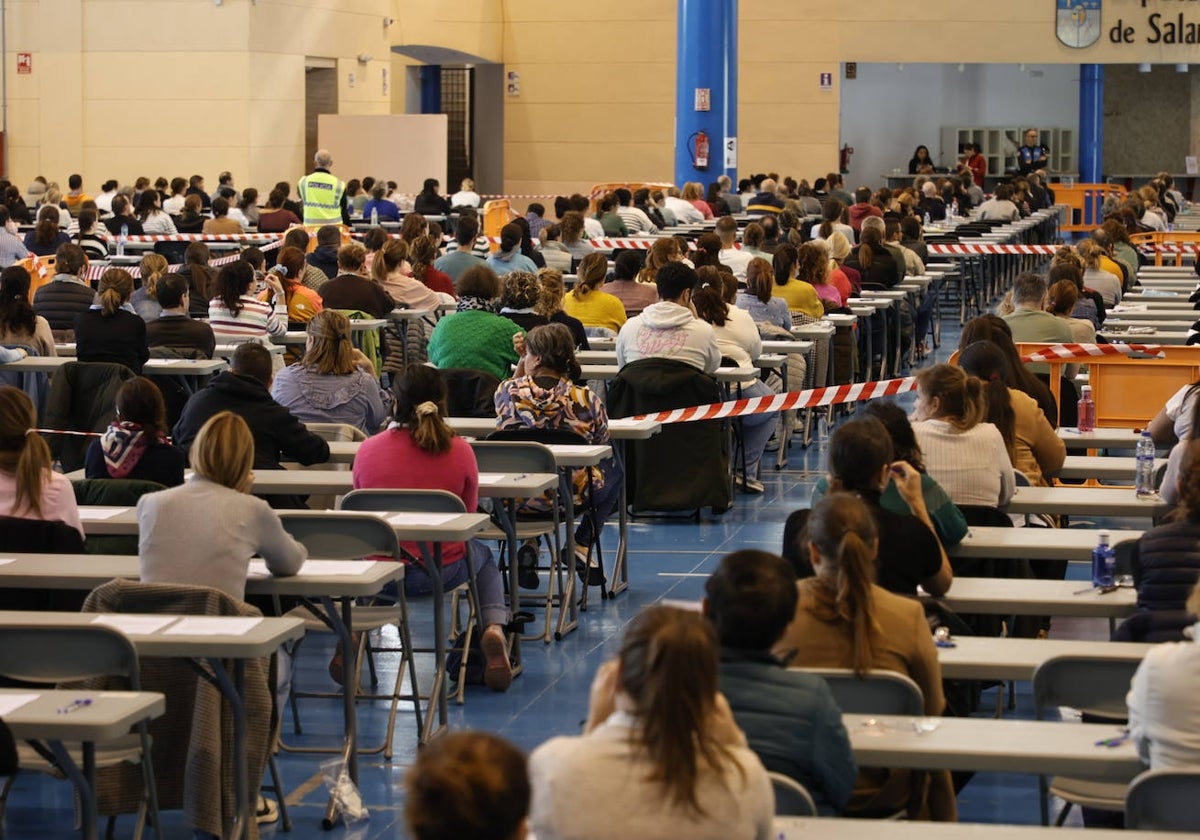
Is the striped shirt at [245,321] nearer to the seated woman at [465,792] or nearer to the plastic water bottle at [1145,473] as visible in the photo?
the plastic water bottle at [1145,473]

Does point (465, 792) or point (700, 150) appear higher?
point (700, 150)

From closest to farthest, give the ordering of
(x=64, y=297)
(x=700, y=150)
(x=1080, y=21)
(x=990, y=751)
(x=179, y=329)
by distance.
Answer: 1. (x=990, y=751)
2. (x=179, y=329)
3. (x=64, y=297)
4. (x=700, y=150)
5. (x=1080, y=21)

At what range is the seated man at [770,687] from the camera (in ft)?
10.6

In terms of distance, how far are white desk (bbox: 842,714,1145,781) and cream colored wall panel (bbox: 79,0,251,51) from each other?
20.7m

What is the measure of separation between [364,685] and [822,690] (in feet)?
10.7

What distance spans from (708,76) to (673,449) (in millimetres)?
15052

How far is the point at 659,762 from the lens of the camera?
2678mm

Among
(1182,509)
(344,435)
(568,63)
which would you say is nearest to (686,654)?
(1182,509)

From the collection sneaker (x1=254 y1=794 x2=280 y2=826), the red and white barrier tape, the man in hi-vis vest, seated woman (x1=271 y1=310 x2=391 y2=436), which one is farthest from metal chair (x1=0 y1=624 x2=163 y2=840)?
the man in hi-vis vest

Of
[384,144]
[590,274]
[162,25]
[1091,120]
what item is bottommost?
[590,274]

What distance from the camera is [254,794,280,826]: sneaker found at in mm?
4844

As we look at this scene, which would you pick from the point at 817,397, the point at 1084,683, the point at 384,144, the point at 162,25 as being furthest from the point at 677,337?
the point at 384,144

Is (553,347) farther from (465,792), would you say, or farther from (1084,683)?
(465,792)

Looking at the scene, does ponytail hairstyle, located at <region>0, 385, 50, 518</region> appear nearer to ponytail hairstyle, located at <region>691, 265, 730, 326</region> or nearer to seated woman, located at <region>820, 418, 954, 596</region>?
seated woman, located at <region>820, 418, 954, 596</region>
